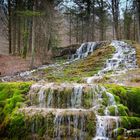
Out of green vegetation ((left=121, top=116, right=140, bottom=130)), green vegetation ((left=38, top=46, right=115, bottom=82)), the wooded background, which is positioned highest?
the wooded background

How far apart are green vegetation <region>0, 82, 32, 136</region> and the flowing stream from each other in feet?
1.21

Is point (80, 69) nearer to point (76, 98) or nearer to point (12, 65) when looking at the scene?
point (12, 65)

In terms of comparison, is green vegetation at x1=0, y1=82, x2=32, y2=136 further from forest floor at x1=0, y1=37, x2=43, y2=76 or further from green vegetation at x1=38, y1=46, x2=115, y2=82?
forest floor at x1=0, y1=37, x2=43, y2=76

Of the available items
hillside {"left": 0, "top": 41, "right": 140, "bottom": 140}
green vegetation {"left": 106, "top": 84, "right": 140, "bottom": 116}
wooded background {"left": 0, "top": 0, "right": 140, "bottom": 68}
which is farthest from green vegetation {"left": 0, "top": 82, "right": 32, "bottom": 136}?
wooded background {"left": 0, "top": 0, "right": 140, "bottom": 68}

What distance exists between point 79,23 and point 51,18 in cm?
1062

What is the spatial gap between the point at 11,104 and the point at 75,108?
2.40 m

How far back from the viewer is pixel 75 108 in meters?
13.2

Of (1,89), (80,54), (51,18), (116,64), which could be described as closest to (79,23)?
(51,18)

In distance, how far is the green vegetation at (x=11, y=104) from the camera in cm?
1225

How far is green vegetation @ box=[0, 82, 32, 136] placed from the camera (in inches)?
482

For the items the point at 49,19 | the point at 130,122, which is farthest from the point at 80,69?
the point at 49,19

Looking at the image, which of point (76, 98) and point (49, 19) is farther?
point (49, 19)

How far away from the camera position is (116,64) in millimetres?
21125

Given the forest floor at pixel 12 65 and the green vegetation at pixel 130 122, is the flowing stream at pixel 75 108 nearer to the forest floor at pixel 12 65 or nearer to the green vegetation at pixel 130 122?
the green vegetation at pixel 130 122
